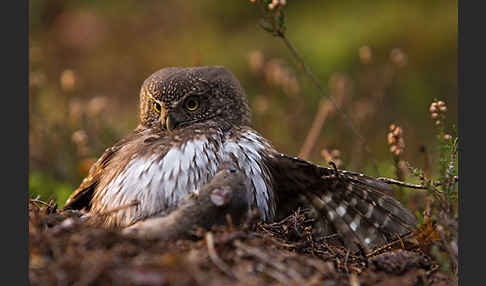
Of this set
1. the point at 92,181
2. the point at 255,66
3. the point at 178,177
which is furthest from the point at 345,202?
the point at 255,66

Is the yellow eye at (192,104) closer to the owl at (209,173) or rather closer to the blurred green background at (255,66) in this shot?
the owl at (209,173)

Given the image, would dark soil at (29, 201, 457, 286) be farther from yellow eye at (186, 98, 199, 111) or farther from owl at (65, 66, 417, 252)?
yellow eye at (186, 98, 199, 111)

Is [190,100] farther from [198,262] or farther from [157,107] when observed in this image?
[198,262]

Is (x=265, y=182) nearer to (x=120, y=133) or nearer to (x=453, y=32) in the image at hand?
(x=120, y=133)

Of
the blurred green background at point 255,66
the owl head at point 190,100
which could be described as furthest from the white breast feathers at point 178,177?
the blurred green background at point 255,66

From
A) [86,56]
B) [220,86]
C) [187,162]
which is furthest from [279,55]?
[187,162]

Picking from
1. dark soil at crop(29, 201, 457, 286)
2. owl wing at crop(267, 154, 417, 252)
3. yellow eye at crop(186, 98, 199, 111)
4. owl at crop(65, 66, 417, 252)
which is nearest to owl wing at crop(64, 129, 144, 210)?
owl at crop(65, 66, 417, 252)

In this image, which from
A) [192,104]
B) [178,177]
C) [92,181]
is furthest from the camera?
[192,104]
